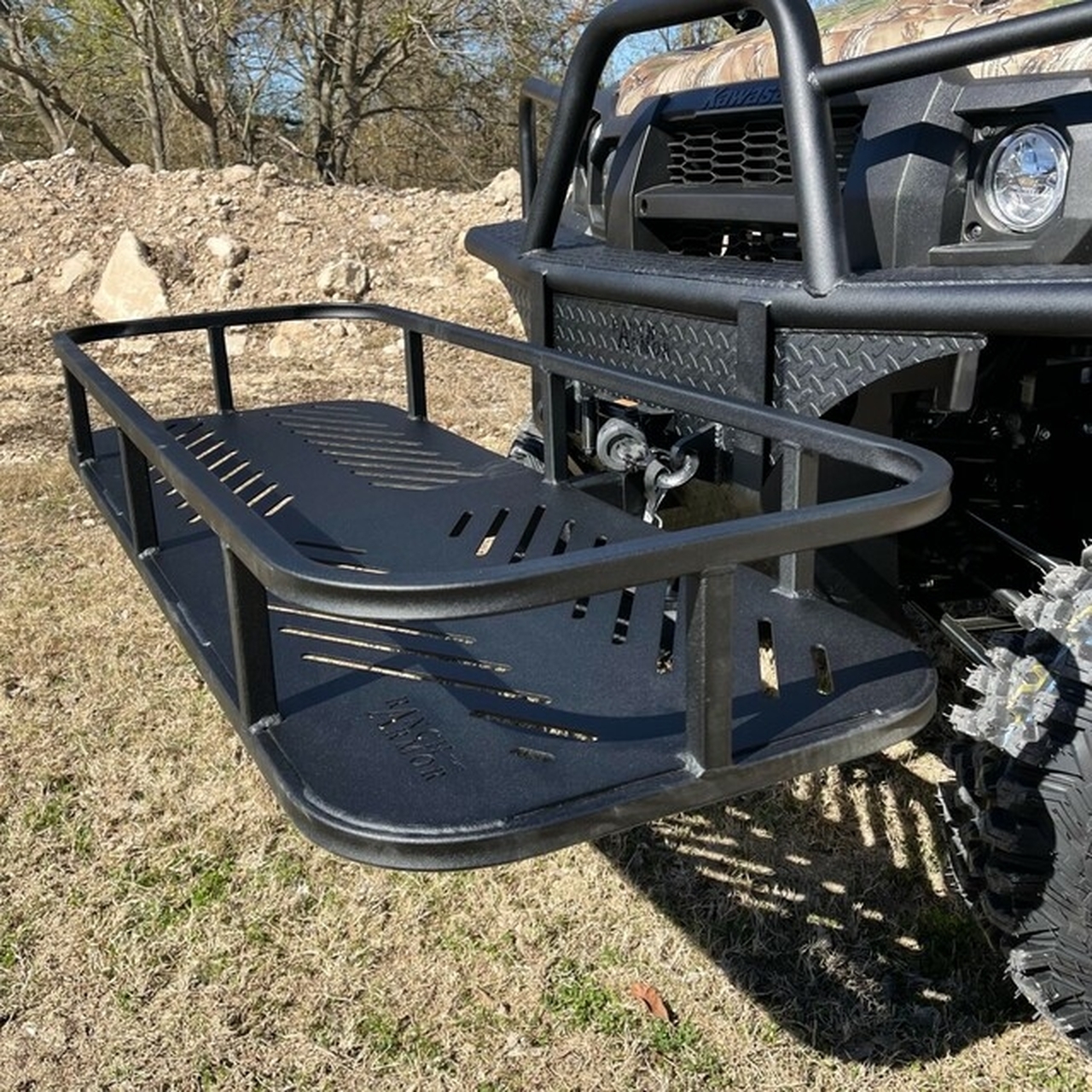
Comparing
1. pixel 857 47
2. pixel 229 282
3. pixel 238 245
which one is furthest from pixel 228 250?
pixel 857 47

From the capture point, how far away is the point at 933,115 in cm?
202

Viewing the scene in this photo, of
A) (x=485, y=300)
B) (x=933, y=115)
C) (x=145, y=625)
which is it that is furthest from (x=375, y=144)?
(x=933, y=115)

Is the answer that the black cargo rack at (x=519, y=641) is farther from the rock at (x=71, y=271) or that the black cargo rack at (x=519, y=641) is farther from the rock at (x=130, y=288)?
the rock at (x=71, y=271)

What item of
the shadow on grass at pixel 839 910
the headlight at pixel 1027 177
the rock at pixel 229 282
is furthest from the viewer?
the rock at pixel 229 282

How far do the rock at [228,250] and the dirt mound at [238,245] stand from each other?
0.5 inches

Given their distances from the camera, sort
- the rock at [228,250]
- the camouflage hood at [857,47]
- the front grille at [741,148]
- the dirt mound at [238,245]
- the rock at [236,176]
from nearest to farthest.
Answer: the camouflage hood at [857,47] → the front grille at [741,148] → the dirt mound at [238,245] → the rock at [228,250] → the rock at [236,176]

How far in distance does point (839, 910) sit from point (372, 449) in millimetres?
1596

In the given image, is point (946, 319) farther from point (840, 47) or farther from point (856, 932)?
point (856, 932)

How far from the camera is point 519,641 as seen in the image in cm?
200

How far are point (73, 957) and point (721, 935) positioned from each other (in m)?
1.20

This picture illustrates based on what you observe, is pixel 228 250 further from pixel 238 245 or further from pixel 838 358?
pixel 838 358

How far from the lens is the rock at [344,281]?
29.3 feet

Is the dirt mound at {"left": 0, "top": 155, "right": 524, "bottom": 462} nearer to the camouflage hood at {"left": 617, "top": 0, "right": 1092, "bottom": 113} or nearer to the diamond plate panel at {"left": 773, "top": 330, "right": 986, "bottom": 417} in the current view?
the camouflage hood at {"left": 617, "top": 0, "right": 1092, "bottom": 113}

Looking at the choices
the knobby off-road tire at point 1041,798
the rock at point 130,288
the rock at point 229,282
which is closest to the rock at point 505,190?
the rock at point 229,282
